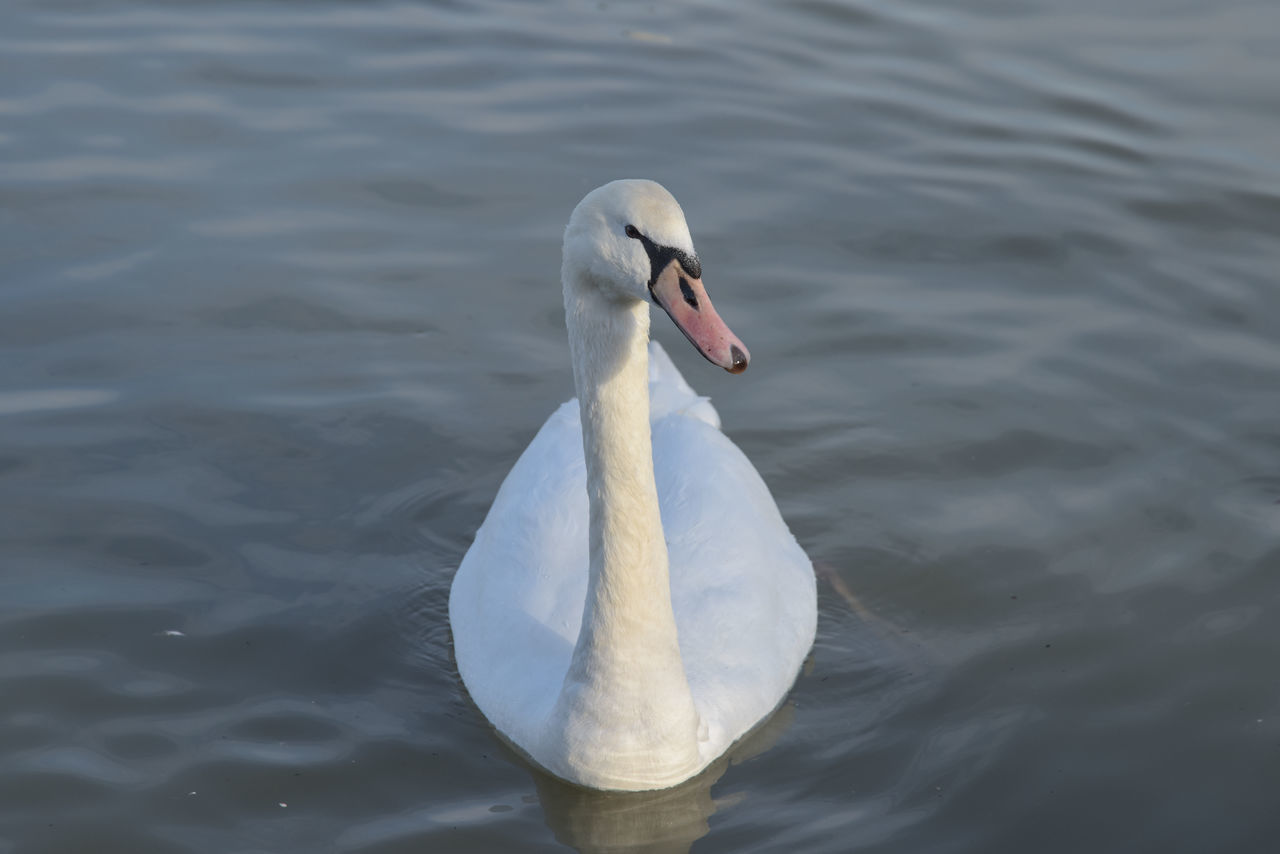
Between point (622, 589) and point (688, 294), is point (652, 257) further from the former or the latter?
point (622, 589)

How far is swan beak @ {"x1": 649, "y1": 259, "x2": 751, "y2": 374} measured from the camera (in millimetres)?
4852

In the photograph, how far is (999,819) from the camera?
5938 mm

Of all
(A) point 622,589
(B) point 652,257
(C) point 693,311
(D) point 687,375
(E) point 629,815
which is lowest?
(E) point 629,815

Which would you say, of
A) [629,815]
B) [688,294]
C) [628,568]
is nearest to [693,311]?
[688,294]

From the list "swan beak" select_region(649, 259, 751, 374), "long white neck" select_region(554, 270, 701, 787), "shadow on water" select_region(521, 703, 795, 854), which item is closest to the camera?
"swan beak" select_region(649, 259, 751, 374)

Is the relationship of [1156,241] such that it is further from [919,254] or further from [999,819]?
[999,819]

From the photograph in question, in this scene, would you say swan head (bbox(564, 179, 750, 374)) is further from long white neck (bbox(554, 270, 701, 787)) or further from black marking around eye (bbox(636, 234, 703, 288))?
long white neck (bbox(554, 270, 701, 787))

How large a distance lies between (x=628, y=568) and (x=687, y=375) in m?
3.82

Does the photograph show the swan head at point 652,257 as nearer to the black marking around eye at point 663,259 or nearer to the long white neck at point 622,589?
the black marking around eye at point 663,259

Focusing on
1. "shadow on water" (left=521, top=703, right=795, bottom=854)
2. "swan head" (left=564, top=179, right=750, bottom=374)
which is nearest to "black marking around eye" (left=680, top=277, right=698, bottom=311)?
"swan head" (left=564, top=179, right=750, bottom=374)

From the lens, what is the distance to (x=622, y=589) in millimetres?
5676

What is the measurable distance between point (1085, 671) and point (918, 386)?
98.4 inches

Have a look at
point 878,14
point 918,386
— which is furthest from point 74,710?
point 878,14

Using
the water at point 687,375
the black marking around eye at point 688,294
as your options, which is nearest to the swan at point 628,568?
the black marking around eye at point 688,294
